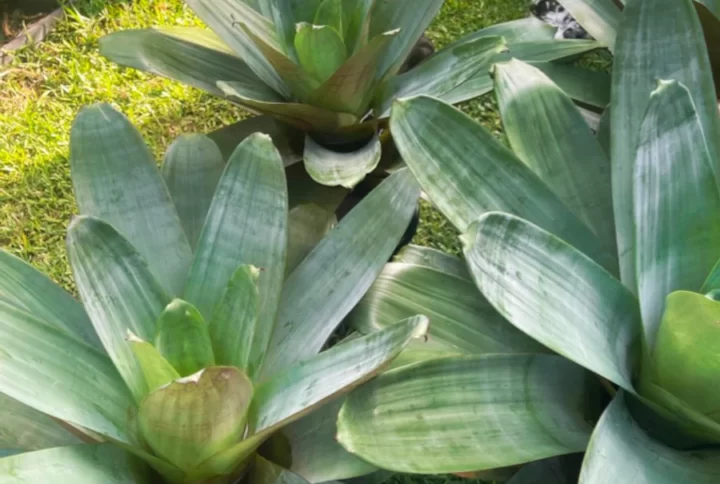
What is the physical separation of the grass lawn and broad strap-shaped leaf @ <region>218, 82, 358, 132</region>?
1.82ft

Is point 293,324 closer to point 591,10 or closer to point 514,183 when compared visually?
point 514,183

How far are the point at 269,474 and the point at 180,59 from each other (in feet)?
2.20

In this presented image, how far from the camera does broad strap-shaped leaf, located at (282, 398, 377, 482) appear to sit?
A: 0.67 m

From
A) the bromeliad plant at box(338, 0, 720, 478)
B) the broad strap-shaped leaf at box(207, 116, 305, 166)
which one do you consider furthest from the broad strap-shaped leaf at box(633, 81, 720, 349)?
the broad strap-shaped leaf at box(207, 116, 305, 166)

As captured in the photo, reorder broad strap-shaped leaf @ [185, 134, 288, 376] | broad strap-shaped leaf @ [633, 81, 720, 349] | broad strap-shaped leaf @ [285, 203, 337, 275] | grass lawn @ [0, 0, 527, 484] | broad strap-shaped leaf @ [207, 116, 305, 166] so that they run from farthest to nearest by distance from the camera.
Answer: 1. grass lawn @ [0, 0, 527, 484]
2. broad strap-shaped leaf @ [207, 116, 305, 166]
3. broad strap-shaped leaf @ [285, 203, 337, 275]
4. broad strap-shaped leaf @ [185, 134, 288, 376]
5. broad strap-shaped leaf @ [633, 81, 720, 349]

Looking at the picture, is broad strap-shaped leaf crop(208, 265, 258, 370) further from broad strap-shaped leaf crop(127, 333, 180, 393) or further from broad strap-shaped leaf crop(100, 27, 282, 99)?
broad strap-shaped leaf crop(100, 27, 282, 99)

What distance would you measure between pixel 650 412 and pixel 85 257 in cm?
58

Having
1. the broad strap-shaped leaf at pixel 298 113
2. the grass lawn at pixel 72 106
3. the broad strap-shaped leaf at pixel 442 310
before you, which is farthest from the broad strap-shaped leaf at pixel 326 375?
the grass lawn at pixel 72 106

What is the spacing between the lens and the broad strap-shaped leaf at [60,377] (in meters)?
0.59

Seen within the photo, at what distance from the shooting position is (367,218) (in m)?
0.75

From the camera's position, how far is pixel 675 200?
64 cm

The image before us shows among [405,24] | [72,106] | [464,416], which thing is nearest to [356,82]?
[405,24]

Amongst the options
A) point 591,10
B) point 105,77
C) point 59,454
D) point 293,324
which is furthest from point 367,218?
point 105,77

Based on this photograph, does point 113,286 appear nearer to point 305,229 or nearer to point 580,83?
point 305,229
